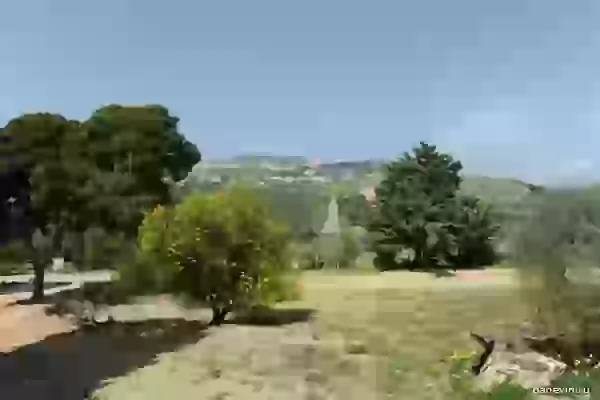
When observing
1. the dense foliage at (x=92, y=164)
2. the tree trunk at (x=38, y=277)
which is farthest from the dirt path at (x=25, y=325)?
the dense foliage at (x=92, y=164)

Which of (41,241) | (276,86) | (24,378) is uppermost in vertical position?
(276,86)

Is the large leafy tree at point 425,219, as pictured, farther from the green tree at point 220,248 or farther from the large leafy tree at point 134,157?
the green tree at point 220,248

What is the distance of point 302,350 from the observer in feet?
19.9

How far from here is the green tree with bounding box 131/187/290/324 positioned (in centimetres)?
765

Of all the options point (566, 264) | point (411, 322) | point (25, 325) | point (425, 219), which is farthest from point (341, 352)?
point (425, 219)

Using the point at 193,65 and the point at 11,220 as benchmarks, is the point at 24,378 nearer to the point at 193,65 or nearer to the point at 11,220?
the point at 193,65

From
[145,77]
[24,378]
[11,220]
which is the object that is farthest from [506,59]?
[11,220]

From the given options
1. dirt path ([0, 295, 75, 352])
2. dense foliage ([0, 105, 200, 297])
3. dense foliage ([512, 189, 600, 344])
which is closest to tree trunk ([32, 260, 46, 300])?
dense foliage ([0, 105, 200, 297])

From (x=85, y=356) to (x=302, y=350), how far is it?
5.96 feet

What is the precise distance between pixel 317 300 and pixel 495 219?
4.90 metres

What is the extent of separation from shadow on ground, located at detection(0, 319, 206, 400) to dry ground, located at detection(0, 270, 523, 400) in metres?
0.02

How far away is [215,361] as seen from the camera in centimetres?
576

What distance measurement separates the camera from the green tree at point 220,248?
765cm

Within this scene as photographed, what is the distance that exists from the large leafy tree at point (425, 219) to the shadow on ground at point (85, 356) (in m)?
7.03
